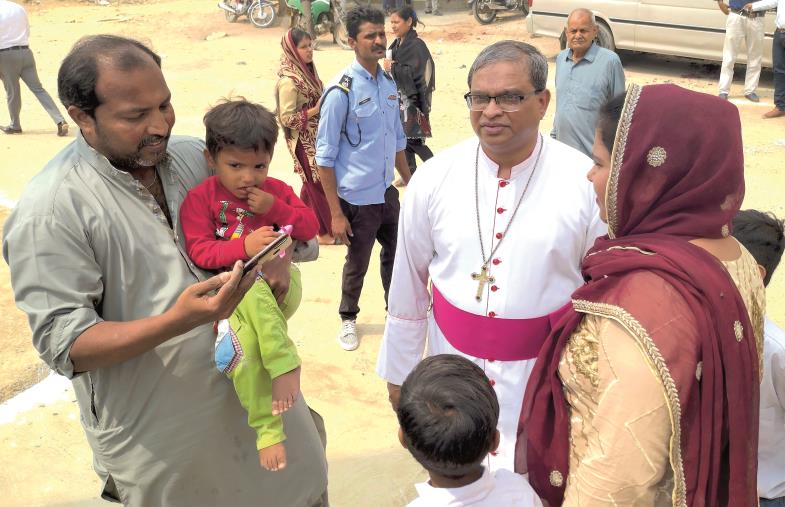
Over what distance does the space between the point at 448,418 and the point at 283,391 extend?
0.79m

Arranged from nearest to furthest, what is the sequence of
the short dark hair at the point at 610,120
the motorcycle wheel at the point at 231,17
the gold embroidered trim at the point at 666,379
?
the gold embroidered trim at the point at 666,379 → the short dark hair at the point at 610,120 → the motorcycle wheel at the point at 231,17

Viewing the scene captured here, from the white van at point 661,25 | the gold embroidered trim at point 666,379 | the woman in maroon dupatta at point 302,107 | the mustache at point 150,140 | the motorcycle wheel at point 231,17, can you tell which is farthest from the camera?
the motorcycle wheel at point 231,17

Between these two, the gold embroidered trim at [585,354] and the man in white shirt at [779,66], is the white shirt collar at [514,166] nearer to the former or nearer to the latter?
the gold embroidered trim at [585,354]

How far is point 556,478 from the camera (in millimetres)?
2232

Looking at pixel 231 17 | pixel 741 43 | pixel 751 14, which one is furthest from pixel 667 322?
pixel 231 17

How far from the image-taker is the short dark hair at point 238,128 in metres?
2.63

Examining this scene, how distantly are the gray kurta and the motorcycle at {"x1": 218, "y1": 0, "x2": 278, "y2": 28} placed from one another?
49.9 ft

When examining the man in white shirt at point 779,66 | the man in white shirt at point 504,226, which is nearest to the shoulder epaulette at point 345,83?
the man in white shirt at point 504,226

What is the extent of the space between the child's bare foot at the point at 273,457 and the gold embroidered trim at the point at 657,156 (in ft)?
4.88

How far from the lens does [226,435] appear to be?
8.70 ft

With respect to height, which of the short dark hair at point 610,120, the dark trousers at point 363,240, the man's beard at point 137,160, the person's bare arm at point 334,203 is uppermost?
the short dark hair at point 610,120

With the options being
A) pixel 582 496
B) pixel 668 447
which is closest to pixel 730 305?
pixel 668 447

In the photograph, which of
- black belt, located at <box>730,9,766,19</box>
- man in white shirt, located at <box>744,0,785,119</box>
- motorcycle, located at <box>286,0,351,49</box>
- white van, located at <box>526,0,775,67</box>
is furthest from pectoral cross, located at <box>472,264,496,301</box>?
motorcycle, located at <box>286,0,351,49</box>

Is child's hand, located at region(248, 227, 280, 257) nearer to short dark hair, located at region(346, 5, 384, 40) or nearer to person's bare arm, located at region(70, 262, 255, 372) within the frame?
person's bare arm, located at region(70, 262, 255, 372)
